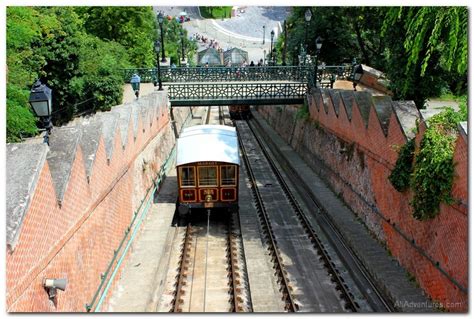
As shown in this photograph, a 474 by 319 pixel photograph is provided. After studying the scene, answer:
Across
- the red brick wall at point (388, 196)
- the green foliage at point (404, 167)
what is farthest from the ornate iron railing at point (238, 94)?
the green foliage at point (404, 167)

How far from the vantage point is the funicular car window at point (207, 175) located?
14.0 metres

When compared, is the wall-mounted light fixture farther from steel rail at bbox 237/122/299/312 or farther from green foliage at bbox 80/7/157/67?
green foliage at bbox 80/7/157/67

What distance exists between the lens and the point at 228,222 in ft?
49.0

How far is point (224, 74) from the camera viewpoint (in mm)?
26562

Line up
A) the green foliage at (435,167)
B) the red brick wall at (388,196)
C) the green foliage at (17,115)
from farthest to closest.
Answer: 1. the green foliage at (17,115)
2. the green foliage at (435,167)
3. the red brick wall at (388,196)

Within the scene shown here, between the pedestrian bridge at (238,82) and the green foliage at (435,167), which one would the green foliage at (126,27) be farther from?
the green foliage at (435,167)

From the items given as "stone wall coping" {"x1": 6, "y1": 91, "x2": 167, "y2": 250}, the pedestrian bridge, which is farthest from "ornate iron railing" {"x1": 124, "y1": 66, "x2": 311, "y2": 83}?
"stone wall coping" {"x1": 6, "y1": 91, "x2": 167, "y2": 250}

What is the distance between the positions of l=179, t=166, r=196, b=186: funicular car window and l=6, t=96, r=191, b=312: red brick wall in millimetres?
1731

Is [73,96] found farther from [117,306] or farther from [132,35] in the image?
[117,306]

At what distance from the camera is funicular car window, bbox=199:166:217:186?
14047 mm

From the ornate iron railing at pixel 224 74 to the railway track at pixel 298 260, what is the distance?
9445mm

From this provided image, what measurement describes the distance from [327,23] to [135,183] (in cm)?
2219

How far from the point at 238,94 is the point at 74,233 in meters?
17.4

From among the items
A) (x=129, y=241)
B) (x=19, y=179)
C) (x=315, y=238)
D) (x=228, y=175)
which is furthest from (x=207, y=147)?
(x=19, y=179)
